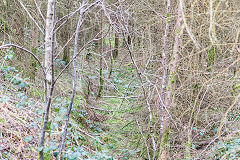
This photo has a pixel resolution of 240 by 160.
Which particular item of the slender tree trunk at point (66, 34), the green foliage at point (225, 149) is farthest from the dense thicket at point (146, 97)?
the slender tree trunk at point (66, 34)

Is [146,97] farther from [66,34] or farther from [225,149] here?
[66,34]

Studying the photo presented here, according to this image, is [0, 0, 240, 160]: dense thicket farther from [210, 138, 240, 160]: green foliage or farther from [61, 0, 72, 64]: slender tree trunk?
[61, 0, 72, 64]: slender tree trunk

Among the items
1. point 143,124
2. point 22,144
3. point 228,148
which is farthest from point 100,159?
point 228,148

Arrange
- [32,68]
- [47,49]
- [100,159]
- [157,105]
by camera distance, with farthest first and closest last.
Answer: [32,68]
[157,105]
[100,159]
[47,49]

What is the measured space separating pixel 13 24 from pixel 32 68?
4.24 ft

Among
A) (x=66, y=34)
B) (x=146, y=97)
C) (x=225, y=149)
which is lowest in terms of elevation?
(x=225, y=149)

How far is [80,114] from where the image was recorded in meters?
5.50

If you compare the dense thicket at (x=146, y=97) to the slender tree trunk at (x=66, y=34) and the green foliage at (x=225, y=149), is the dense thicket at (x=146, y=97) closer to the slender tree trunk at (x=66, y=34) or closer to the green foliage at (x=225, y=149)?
the green foliage at (x=225, y=149)

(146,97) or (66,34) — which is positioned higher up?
(66,34)

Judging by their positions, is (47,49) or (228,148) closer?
(47,49)

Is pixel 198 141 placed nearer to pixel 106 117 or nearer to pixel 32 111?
pixel 106 117

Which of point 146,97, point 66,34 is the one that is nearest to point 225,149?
point 146,97

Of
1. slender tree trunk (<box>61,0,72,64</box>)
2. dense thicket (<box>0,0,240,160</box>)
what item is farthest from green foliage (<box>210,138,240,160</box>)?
slender tree trunk (<box>61,0,72,64</box>)

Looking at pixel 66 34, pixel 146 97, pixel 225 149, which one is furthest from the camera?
pixel 66 34
